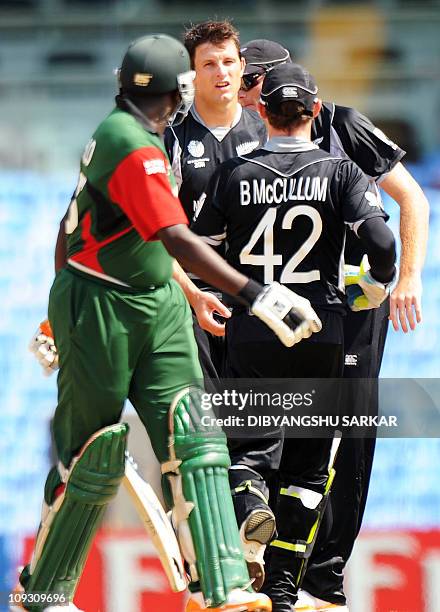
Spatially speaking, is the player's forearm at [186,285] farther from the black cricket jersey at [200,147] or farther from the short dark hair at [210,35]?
the short dark hair at [210,35]

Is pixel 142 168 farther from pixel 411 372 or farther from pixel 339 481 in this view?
pixel 411 372

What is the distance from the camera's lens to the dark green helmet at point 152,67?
387 cm

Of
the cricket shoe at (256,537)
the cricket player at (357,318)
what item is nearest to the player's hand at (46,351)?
the cricket shoe at (256,537)

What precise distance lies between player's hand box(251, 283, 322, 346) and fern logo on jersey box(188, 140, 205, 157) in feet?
4.85

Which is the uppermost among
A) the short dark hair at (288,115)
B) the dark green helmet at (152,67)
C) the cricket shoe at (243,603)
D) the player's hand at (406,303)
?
the dark green helmet at (152,67)

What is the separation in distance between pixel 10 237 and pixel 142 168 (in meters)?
4.69

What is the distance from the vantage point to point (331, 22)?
10.6 metres

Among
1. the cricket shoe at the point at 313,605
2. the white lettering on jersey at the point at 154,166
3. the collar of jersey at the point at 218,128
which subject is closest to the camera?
the white lettering on jersey at the point at 154,166

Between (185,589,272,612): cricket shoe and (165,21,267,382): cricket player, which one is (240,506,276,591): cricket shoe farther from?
(165,21,267,382): cricket player

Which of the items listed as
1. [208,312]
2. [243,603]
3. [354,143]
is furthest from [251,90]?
[243,603]

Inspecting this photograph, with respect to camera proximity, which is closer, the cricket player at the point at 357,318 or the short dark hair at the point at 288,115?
the short dark hair at the point at 288,115

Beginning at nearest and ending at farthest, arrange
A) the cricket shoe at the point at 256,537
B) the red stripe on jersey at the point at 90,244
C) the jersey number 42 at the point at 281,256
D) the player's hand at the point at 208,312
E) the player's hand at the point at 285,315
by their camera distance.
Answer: the player's hand at the point at 285,315, the red stripe on jersey at the point at 90,244, the cricket shoe at the point at 256,537, the jersey number 42 at the point at 281,256, the player's hand at the point at 208,312

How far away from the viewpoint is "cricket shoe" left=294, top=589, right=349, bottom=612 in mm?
4699

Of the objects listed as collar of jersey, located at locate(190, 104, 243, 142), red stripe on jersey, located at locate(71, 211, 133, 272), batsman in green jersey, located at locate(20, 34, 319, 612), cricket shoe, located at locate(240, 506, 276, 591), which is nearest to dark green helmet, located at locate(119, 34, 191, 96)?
batsman in green jersey, located at locate(20, 34, 319, 612)
